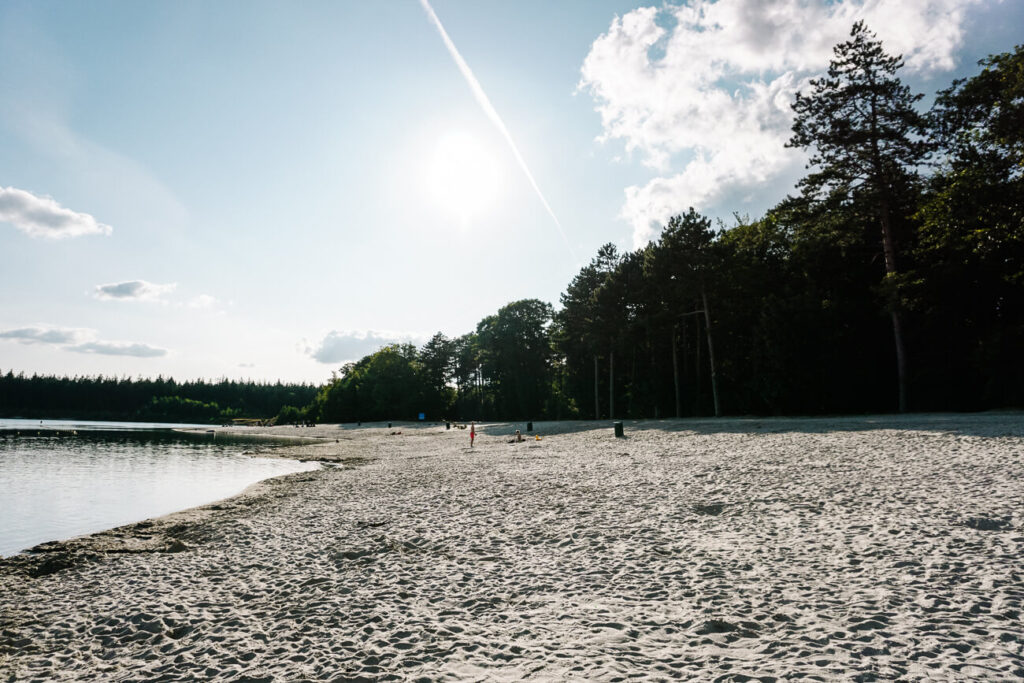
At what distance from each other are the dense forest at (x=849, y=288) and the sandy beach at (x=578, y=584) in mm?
19812

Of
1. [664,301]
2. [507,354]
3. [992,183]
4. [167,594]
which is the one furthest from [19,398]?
[992,183]

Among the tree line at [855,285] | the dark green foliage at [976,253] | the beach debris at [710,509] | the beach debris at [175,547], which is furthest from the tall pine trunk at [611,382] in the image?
the beach debris at [175,547]

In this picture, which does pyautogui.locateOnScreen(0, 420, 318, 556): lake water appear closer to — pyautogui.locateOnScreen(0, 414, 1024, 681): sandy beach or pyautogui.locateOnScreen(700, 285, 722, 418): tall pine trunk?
pyautogui.locateOnScreen(0, 414, 1024, 681): sandy beach

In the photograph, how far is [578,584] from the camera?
25.4ft

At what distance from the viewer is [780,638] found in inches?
225

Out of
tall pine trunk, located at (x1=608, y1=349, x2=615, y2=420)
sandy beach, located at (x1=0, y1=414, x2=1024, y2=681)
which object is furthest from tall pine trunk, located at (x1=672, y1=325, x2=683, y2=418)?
sandy beach, located at (x1=0, y1=414, x2=1024, y2=681)

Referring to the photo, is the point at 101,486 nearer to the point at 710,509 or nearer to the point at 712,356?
the point at 710,509

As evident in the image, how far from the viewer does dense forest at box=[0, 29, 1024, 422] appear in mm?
28250

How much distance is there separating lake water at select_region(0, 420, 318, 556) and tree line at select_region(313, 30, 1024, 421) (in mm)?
33132

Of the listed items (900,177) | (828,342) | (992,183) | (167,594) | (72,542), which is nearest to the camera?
(167,594)

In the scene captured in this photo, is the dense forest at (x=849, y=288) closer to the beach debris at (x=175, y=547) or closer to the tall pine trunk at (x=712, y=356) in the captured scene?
the tall pine trunk at (x=712, y=356)

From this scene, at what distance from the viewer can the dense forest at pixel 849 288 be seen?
28.2m

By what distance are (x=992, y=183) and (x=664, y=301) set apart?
991 inches

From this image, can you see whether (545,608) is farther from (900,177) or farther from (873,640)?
(900,177)
